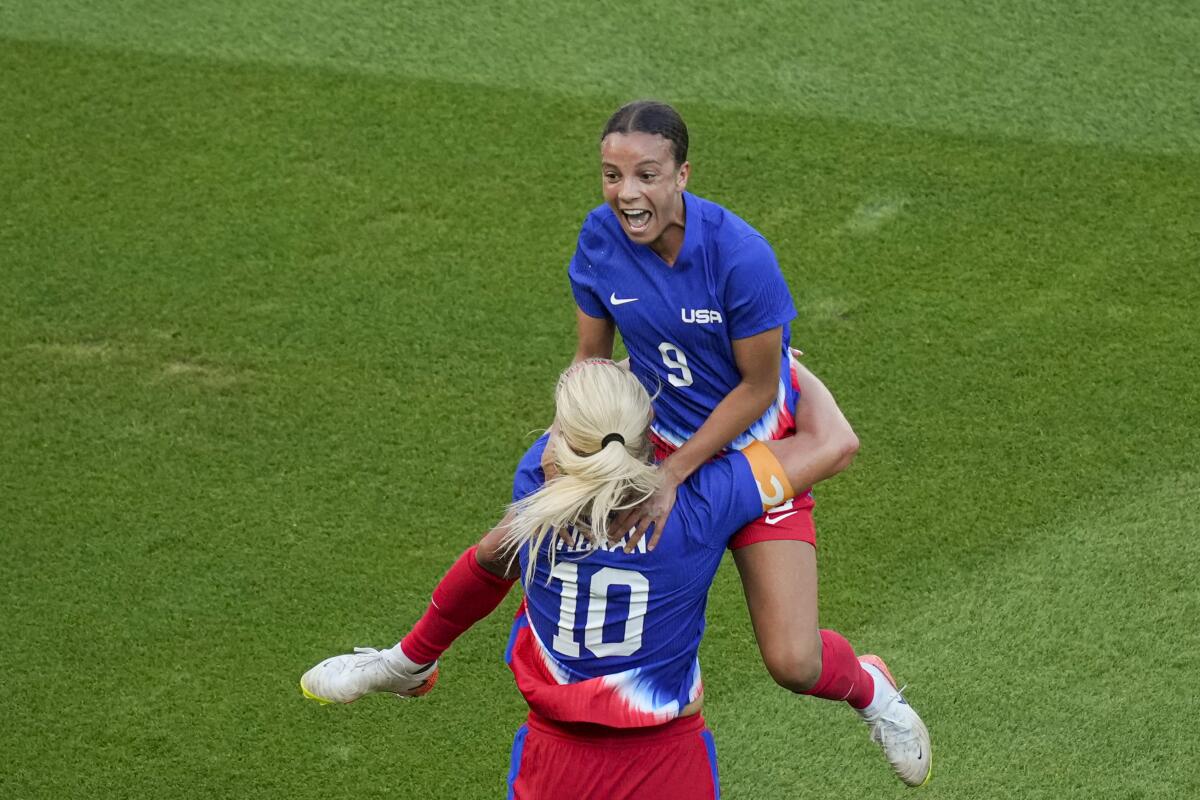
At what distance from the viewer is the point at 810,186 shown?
6.79m

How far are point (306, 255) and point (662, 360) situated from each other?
3058mm

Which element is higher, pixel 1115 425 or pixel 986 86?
pixel 986 86

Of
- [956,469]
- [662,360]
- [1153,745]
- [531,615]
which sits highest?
[662,360]

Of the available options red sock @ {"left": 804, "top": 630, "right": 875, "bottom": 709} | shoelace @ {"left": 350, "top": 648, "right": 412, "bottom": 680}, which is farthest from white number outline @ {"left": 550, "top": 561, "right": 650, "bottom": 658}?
shoelace @ {"left": 350, "top": 648, "right": 412, "bottom": 680}

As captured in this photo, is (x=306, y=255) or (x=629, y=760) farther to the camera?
(x=306, y=255)

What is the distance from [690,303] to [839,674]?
0.99 m

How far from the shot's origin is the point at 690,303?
3682 mm

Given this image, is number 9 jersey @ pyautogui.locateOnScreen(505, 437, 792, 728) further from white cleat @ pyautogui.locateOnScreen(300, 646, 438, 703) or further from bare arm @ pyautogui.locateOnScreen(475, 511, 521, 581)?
white cleat @ pyautogui.locateOnScreen(300, 646, 438, 703)

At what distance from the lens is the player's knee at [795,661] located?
366cm

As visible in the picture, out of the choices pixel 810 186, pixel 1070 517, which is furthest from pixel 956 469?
pixel 810 186

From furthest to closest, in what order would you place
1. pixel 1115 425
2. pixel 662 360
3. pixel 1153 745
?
pixel 1115 425, pixel 1153 745, pixel 662 360

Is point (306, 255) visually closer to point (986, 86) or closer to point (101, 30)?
point (101, 30)

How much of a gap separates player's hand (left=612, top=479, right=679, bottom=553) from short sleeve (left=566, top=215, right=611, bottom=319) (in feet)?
2.30

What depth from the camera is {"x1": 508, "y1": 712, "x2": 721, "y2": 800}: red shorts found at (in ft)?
11.1
